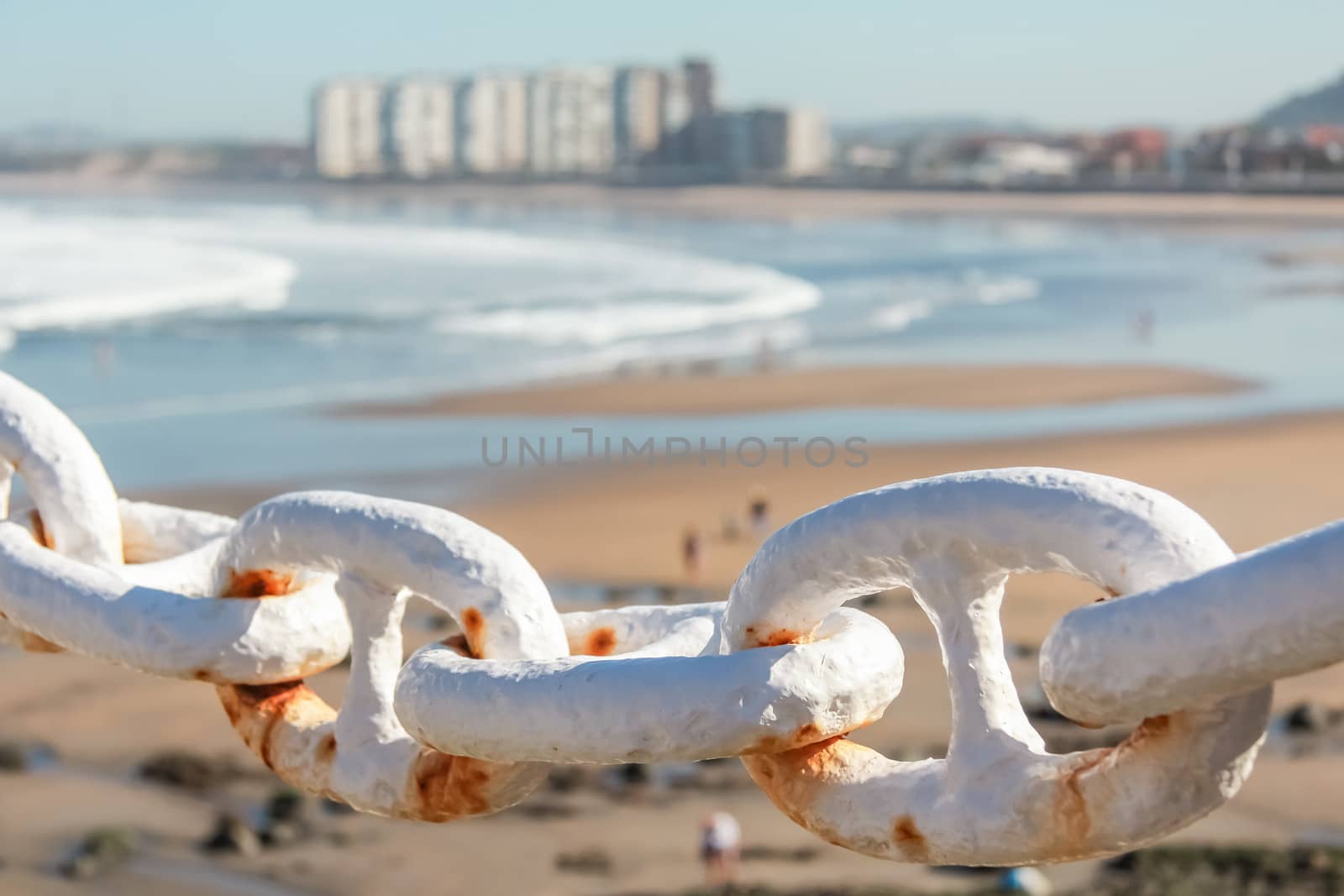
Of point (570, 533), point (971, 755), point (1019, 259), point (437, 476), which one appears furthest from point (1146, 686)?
point (1019, 259)

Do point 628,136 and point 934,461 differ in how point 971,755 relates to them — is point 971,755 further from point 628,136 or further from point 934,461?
point 628,136

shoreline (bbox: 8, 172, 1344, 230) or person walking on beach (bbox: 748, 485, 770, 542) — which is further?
shoreline (bbox: 8, 172, 1344, 230)

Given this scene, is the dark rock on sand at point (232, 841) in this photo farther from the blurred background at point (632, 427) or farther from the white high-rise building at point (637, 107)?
the white high-rise building at point (637, 107)

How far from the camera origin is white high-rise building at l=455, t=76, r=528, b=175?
17500 cm

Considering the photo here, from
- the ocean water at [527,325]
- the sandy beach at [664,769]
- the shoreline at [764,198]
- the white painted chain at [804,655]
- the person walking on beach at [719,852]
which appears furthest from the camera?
the shoreline at [764,198]

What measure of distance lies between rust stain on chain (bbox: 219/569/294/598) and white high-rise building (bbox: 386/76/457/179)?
174m

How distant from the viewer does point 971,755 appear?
121 centimetres

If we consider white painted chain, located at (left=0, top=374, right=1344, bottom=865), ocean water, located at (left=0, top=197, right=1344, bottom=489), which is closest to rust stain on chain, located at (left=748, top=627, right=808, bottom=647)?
white painted chain, located at (left=0, top=374, right=1344, bottom=865)

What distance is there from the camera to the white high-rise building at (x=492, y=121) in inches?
6890

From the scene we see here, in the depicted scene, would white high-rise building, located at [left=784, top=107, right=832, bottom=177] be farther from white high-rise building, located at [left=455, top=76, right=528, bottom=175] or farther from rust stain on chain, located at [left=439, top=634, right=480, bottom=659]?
rust stain on chain, located at [left=439, top=634, right=480, bottom=659]

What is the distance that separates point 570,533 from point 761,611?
1377 cm

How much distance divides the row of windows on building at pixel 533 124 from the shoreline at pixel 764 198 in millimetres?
14438

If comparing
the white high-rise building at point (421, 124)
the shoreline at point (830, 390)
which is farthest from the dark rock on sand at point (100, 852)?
the white high-rise building at point (421, 124)

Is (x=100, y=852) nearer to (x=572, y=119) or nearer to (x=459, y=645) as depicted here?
(x=459, y=645)
